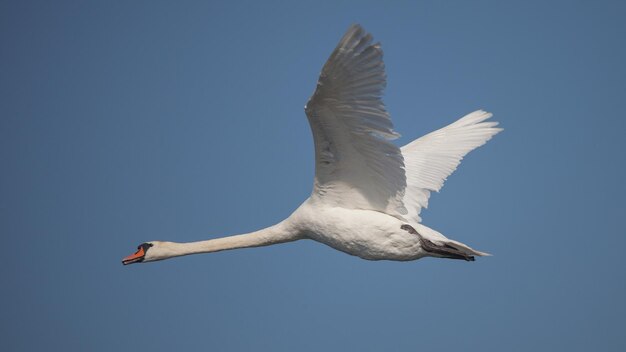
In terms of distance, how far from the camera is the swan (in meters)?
8.06

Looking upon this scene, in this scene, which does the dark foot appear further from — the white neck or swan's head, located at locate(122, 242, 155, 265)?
swan's head, located at locate(122, 242, 155, 265)

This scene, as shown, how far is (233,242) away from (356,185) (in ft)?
8.34

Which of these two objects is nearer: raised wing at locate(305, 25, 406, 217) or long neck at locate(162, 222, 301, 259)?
raised wing at locate(305, 25, 406, 217)

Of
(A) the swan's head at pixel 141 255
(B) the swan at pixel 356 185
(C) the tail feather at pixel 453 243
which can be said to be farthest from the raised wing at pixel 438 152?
(A) the swan's head at pixel 141 255

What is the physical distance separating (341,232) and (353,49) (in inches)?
126

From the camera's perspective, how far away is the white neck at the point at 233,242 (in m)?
11.0

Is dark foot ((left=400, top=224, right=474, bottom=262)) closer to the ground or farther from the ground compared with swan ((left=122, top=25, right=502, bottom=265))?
closer to the ground

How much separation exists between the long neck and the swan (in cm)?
2

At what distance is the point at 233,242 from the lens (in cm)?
1141

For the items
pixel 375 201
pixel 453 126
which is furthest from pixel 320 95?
pixel 453 126

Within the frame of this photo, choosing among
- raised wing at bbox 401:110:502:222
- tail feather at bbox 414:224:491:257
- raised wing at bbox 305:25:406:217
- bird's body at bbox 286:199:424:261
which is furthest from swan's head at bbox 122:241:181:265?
tail feather at bbox 414:224:491:257

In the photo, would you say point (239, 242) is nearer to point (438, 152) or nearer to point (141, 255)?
point (141, 255)

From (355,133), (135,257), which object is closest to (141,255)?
(135,257)

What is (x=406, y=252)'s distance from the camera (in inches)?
388
